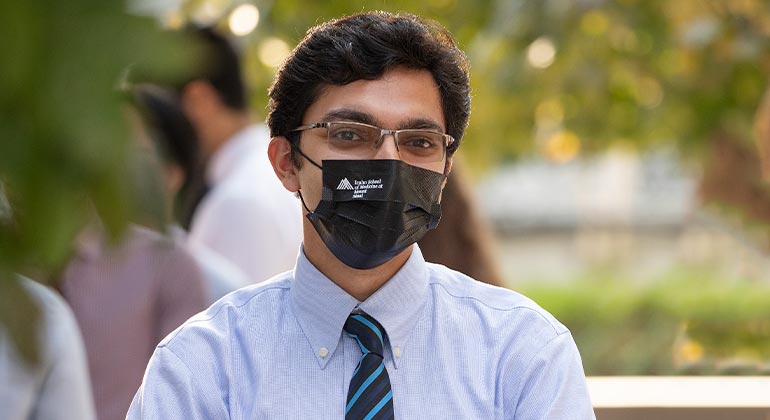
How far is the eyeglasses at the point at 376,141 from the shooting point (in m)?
2.42

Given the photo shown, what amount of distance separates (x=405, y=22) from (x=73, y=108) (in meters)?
1.69

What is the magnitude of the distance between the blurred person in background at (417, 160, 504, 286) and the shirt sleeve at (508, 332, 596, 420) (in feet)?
5.54

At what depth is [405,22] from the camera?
8.39ft

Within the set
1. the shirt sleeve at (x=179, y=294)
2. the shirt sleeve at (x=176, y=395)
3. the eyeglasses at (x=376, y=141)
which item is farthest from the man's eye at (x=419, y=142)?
the shirt sleeve at (x=179, y=294)

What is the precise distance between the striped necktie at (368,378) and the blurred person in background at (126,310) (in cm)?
118

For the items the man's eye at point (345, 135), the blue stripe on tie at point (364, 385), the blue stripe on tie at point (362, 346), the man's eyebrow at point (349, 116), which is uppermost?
the man's eyebrow at point (349, 116)

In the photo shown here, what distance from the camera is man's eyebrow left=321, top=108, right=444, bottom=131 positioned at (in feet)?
7.88

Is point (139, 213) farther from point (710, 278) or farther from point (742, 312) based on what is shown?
point (710, 278)

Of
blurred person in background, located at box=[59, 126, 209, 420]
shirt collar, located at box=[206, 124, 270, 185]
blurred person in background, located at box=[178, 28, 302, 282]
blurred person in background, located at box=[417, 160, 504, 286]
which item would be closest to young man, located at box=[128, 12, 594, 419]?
blurred person in background, located at box=[59, 126, 209, 420]

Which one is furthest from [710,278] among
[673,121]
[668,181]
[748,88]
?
[668,181]

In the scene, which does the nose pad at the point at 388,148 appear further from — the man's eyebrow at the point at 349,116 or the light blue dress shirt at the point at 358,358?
the light blue dress shirt at the point at 358,358

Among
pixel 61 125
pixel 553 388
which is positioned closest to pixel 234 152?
pixel 553 388

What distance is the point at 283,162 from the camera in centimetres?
264

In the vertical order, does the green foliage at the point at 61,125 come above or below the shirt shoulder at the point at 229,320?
above
